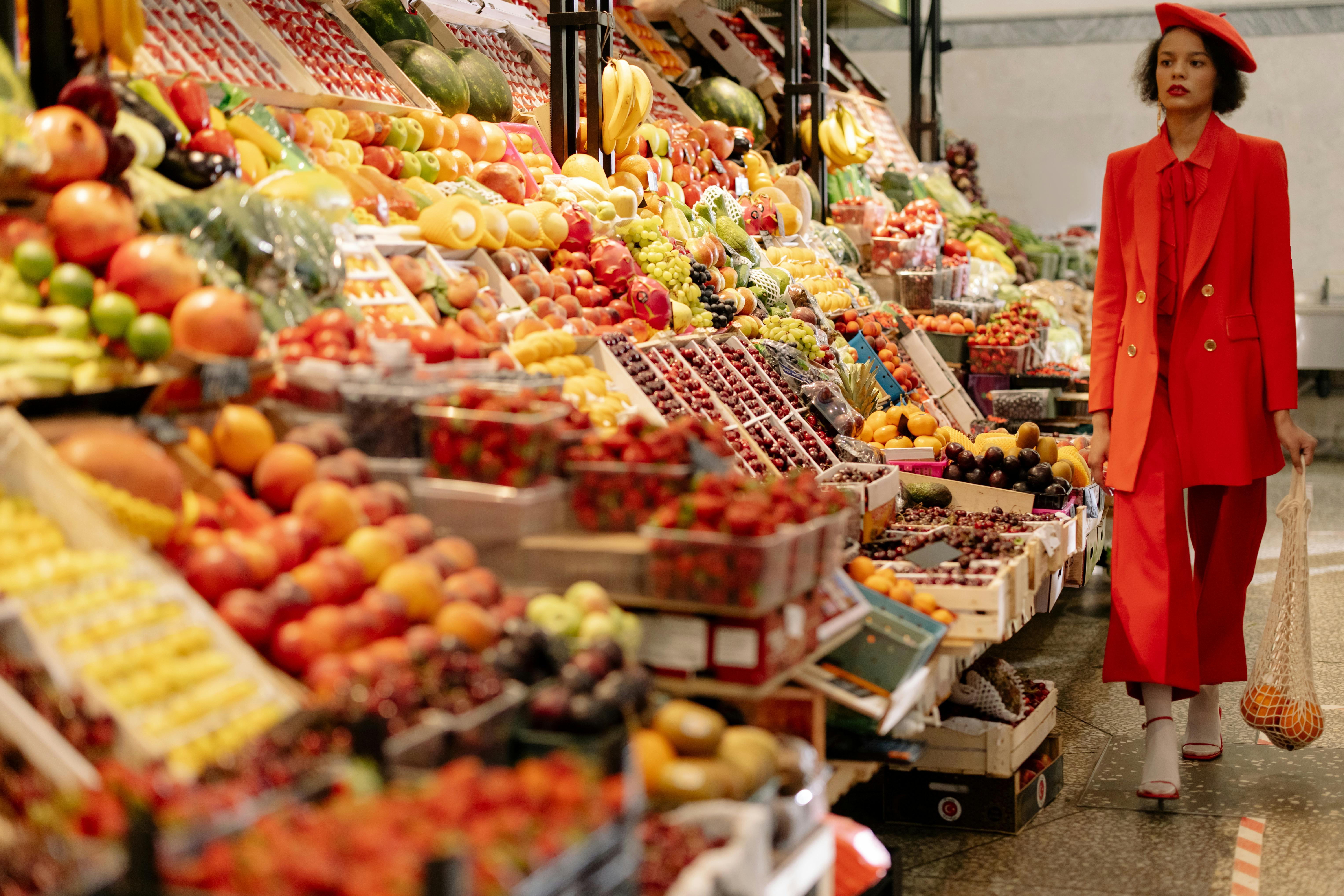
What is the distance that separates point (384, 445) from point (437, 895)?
4.16 feet

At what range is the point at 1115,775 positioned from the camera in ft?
13.0

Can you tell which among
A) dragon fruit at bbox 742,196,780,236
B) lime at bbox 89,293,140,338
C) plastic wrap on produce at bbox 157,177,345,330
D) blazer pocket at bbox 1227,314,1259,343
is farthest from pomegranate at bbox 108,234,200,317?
dragon fruit at bbox 742,196,780,236

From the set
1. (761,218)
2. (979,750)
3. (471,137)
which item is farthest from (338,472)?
(761,218)

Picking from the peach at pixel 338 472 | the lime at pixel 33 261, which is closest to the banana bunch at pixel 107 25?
the lime at pixel 33 261

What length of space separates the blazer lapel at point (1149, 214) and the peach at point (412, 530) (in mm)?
2234

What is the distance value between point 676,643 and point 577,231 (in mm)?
2931

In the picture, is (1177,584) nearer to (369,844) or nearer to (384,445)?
(384,445)

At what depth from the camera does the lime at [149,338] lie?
102 inches

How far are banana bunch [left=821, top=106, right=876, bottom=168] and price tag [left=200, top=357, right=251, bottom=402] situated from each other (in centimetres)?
694

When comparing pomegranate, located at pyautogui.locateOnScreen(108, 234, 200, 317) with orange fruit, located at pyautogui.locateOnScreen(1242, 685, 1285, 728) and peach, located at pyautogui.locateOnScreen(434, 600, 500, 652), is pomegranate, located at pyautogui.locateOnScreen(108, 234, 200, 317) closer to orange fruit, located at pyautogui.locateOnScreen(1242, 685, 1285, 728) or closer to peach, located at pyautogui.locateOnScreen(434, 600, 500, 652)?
peach, located at pyautogui.locateOnScreen(434, 600, 500, 652)

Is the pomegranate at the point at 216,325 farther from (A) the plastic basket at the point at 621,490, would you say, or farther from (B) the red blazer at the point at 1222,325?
(B) the red blazer at the point at 1222,325

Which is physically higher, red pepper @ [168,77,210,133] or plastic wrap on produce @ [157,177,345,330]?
red pepper @ [168,77,210,133]

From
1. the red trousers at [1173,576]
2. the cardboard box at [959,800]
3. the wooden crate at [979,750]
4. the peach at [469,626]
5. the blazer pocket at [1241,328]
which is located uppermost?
the blazer pocket at [1241,328]

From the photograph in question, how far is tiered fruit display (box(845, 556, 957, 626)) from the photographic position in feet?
10.5
